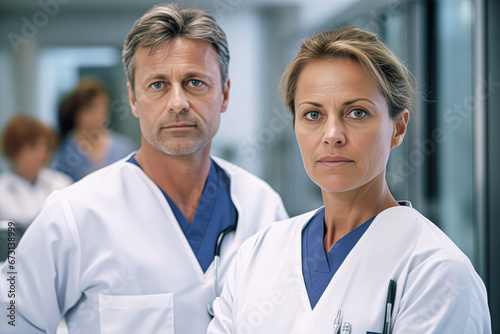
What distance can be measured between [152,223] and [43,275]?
261 millimetres

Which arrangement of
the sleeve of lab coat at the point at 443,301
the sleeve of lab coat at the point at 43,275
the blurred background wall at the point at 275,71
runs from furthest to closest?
the blurred background wall at the point at 275,71
the sleeve of lab coat at the point at 43,275
the sleeve of lab coat at the point at 443,301

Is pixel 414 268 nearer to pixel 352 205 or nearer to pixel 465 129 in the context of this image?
pixel 352 205

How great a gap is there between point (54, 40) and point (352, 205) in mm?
2682

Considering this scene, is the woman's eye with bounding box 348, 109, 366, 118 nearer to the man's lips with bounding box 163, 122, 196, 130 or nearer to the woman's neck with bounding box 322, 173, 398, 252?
the woman's neck with bounding box 322, 173, 398, 252

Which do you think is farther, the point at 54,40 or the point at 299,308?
the point at 54,40

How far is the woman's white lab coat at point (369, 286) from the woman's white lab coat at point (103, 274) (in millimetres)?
106

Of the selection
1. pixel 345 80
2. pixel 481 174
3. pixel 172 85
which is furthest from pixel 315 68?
pixel 481 174

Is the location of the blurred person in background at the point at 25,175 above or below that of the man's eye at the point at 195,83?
below

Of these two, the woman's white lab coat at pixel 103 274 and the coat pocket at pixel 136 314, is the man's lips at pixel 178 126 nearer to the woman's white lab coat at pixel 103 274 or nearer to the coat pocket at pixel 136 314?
the woman's white lab coat at pixel 103 274

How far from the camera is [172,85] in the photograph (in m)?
1.17

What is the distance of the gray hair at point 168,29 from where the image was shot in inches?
46.3

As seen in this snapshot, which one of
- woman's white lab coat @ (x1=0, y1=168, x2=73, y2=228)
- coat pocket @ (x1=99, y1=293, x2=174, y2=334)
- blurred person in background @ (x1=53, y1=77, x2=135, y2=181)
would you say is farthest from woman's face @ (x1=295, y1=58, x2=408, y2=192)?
blurred person in background @ (x1=53, y1=77, x2=135, y2=181)

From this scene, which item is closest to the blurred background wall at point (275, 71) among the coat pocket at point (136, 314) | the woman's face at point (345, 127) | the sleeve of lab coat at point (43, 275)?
the woman's face at point (345, 127)

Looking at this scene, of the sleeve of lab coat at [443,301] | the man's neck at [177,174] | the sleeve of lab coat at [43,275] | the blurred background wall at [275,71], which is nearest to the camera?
the sleeve of lab coat at [443,301]
